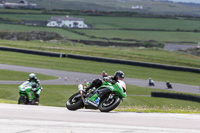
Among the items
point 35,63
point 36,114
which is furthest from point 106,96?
point 35,63

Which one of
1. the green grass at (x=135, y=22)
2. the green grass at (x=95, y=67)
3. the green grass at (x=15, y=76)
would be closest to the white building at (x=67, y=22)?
the green grass at (x=135, y=22)

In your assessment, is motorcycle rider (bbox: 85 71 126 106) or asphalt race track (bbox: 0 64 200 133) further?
motorcycle rider (bbox: 85 71 126 106)

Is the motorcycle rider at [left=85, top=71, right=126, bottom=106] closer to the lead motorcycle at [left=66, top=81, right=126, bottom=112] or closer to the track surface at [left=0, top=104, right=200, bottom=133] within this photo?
the lead motorcycle at [left=66, top=81, right=126, bottom=112]

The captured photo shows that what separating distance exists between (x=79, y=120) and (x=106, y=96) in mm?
2750

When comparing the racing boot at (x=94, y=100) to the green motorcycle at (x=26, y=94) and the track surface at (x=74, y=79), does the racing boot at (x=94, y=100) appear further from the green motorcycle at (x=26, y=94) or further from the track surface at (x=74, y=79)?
the track surface at (x=74, y=79)

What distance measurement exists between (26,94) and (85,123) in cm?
940

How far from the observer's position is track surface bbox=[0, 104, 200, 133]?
811cm

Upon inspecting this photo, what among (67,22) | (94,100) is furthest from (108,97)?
(67,22)

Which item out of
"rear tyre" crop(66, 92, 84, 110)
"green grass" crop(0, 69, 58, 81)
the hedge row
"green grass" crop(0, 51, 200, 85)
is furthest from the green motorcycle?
"green grass" crop(0, 51, 200, 85)

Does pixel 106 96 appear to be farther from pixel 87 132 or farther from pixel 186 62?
pixel 186 62

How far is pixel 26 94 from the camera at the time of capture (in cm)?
1795

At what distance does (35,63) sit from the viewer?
52188mm

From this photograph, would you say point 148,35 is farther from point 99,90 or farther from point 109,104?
point 109,104

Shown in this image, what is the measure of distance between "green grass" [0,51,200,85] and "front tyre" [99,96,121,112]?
113 feet
